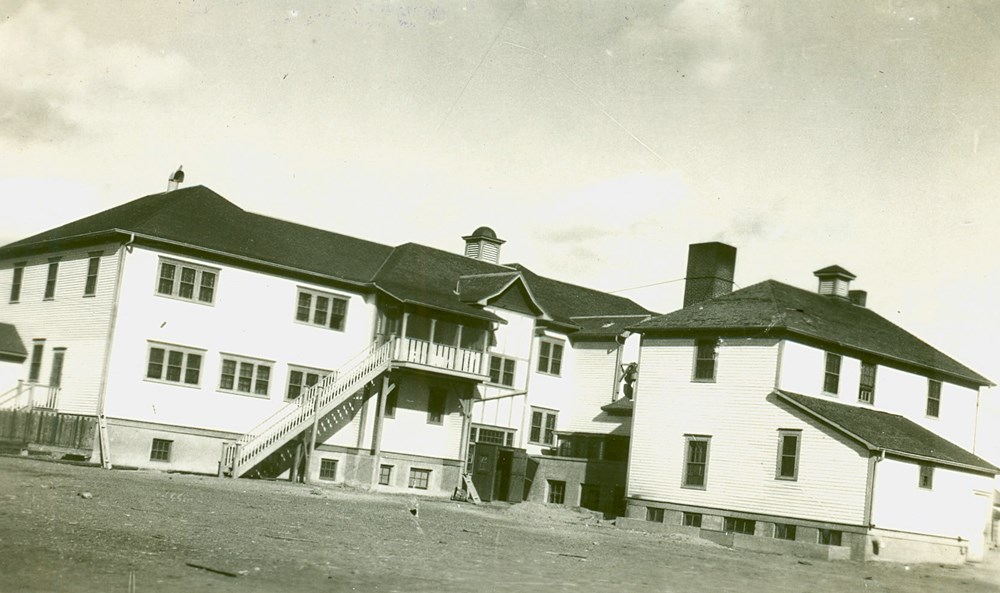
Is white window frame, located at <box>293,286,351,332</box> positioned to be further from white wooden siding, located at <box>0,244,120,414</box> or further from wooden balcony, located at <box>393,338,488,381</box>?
white wooden siding, located at <box>0,244,120,414</box>

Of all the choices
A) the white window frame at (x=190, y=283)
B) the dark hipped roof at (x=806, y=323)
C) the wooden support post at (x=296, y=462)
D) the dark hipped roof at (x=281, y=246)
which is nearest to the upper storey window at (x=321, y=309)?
the dark hipped roof at (x=281, y=246)

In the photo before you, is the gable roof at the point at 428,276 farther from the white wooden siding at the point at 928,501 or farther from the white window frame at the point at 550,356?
the white wooden siding at the point at 928,501

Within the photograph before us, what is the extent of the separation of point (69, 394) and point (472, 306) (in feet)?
48.3

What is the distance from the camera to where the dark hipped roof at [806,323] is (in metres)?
33.9

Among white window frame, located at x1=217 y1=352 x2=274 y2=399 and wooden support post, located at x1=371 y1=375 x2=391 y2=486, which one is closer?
white window frame, located at x1=217 y1=352 x2=274 y2=399

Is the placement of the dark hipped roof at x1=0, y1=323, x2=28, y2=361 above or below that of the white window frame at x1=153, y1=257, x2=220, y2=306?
below

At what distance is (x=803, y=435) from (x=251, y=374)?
57.4 ft

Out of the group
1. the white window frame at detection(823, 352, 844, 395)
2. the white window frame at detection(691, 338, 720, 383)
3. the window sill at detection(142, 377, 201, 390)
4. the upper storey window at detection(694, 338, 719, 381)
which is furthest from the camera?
the upper storey window at detection(694, 338, 719, 381)

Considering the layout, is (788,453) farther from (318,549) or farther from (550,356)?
(318,549)

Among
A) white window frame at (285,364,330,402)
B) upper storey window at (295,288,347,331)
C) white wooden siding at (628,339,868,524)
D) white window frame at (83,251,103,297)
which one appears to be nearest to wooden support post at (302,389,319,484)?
white window frame at (285,364,330,402)

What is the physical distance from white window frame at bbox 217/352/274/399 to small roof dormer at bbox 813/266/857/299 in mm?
20366

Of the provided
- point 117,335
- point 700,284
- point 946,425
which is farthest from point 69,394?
point 946,425

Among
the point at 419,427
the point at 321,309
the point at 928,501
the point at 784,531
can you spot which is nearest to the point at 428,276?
the point at 321,309

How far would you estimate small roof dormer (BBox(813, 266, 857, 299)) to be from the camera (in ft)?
132
